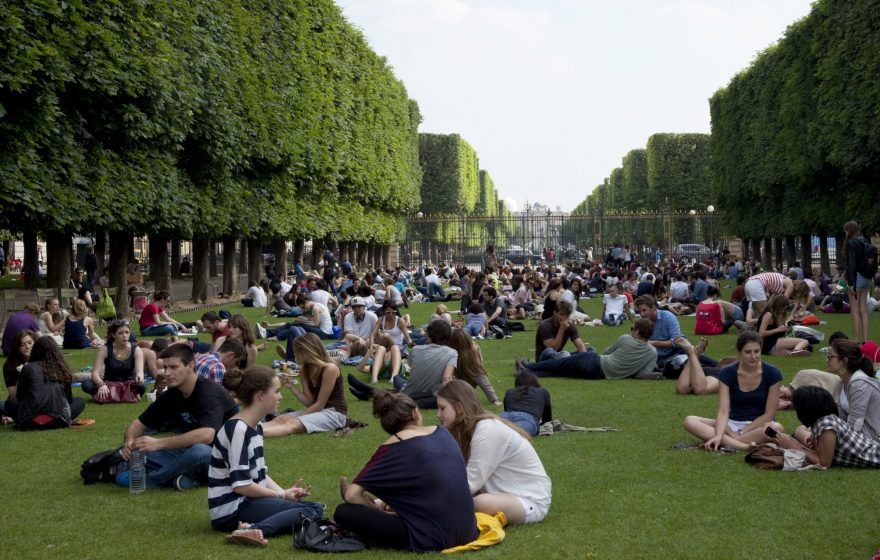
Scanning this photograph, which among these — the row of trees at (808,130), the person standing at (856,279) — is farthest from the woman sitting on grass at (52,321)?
the row of trees at (808,130)

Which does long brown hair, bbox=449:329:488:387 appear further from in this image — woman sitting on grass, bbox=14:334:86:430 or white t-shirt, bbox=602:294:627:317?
white t-shirt, bbox=602:294:627:317

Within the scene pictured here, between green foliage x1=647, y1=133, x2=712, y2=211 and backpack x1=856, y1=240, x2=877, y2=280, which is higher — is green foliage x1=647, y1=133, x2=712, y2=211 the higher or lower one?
the higher one

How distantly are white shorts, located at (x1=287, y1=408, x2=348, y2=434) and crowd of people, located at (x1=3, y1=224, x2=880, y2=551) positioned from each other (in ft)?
0.04

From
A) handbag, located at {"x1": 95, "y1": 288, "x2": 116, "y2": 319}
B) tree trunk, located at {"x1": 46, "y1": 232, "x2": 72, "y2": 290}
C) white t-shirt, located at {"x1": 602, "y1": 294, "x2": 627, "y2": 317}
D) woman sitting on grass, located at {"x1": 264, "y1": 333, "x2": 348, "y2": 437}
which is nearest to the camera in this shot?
woman sitting on grass, located at {"x1": 264, "y1": 333, "x2": 348, "y2": 437}

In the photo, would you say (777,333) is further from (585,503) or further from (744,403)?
(585,503)

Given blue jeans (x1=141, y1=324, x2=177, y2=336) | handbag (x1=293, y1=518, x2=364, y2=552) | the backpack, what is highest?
the backpack

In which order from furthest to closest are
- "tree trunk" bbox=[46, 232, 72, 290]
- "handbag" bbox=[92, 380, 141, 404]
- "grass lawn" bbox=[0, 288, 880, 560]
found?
"tree trunk" bbox=[46, 232, 72, 290], "handbag" bbox=[92, 380, 141, 404], "grass lawn" bbox=[0, 288, 880, 560]

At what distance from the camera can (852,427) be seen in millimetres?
8492

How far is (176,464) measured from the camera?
826 centimetres

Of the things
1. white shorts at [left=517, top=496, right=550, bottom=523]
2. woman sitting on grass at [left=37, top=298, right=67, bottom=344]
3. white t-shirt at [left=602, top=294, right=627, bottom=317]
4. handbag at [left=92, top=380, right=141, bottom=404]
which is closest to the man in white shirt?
handbag at [left=92, top=380, right=141, bottom=404]

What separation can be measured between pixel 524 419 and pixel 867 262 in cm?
856

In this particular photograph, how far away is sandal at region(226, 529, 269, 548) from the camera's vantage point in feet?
21.7

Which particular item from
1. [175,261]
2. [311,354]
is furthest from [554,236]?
[311,354]

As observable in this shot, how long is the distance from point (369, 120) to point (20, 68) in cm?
2931
